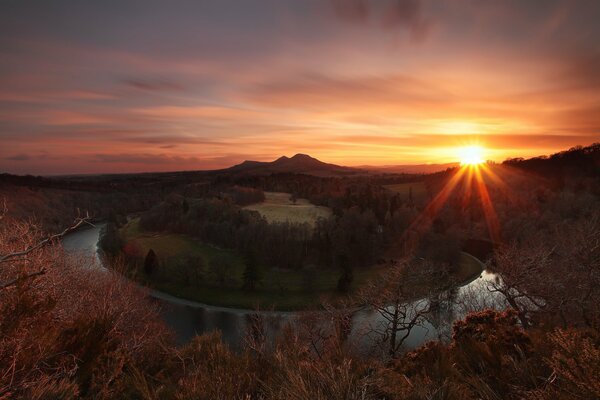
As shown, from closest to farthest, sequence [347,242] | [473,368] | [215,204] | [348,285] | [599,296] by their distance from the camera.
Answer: [473,368]
[599,296]
[348,285]
[347,242]
[215,204]

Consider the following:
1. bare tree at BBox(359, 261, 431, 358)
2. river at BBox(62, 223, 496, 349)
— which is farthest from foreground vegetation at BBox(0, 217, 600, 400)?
river at BBox(62, 223, 496, 349)

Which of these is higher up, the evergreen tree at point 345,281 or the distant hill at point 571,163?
the distant hill at point 571,163

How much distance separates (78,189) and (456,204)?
130 meters

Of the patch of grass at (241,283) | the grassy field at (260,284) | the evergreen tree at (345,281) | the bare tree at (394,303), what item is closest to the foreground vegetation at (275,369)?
the bare tree at (394,303)

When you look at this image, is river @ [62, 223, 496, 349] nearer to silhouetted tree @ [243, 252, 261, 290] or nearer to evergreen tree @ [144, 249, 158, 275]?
evergreen tree @ [144, 249, 158, 275]

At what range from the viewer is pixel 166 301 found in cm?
4306

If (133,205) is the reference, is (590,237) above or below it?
above

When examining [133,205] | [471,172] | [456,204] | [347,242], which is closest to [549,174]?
[471,172]

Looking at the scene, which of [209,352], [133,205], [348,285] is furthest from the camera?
[133,205]

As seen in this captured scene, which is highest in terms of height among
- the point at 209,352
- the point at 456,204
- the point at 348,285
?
the point at 209,352

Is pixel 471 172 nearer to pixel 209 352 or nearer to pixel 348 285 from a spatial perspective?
pixel 348 285

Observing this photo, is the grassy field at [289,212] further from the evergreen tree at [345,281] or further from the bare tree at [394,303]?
the bare tree at [394,303]

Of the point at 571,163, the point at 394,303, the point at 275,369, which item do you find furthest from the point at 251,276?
the point at 571,163

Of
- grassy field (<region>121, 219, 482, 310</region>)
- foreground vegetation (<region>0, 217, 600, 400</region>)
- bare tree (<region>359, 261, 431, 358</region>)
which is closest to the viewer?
foreground vegetation (<region>0, 217, 600, 400</region>)
